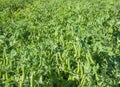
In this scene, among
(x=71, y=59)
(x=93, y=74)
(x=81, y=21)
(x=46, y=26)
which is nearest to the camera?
(x=93, y=74)

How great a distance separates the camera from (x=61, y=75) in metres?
3.15

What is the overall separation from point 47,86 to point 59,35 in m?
1.20

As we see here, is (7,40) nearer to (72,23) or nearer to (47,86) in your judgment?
(47,86)

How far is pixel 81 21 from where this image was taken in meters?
4.44

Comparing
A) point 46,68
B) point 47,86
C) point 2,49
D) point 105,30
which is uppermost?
point 105,30

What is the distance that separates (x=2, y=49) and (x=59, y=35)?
91 centimetres

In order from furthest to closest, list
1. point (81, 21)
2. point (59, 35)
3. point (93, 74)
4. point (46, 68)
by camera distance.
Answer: point (81, 21) < point (59, 35) < point (93, 74) < point (46, 68)

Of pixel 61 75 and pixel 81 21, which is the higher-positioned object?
pixel 81 21

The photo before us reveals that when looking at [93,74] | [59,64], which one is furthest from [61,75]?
[93,74]

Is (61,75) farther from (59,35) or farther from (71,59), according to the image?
(59,35)

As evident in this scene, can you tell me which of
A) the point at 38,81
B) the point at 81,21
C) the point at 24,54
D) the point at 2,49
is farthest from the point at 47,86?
the point at 81,21

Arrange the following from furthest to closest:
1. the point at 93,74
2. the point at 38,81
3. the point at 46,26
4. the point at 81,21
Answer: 1. the point at 81,21
2. the point at 46,26
3. the point at 93,74
4. the point at 38,81

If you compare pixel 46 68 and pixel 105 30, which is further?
pixel 105 30

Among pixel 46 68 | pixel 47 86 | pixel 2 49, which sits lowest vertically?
pixel 47 86
